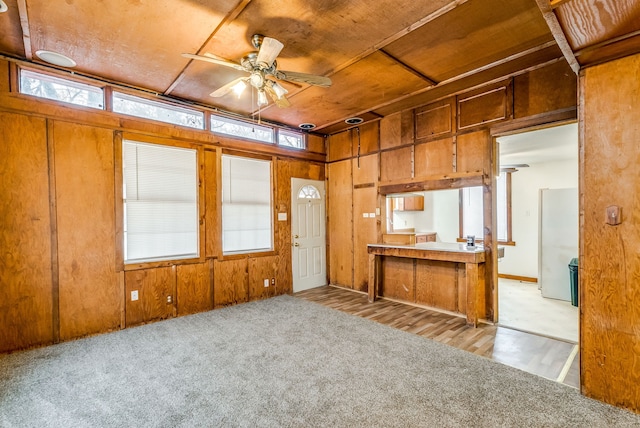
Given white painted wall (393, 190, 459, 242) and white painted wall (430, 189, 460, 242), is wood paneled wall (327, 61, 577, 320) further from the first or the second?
white painted wall (430, 189, 460, 242)

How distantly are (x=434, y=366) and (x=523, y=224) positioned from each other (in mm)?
5050

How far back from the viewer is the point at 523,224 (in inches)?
251

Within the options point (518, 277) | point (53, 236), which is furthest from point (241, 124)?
point (518, 277)

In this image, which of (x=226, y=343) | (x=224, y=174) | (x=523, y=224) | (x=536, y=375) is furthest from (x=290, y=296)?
(x=523, y=224)

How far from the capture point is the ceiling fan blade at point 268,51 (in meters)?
2.45

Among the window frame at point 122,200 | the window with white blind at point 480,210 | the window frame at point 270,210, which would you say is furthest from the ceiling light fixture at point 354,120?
the window with white blind at point 480,210

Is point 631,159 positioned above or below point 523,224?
above

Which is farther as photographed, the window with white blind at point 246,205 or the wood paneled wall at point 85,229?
the window with white blind at point 246,205

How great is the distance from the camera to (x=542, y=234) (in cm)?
521

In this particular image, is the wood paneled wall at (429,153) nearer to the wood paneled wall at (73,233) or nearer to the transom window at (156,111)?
the wood paneled wall at (73,233)

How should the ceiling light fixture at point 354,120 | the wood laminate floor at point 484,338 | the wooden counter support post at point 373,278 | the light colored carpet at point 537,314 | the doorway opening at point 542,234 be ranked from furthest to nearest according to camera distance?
the ceiling light fixture at point 354,120
the wooden counter support post at point 373,278
the doorway opening at point 542,234
the light colored carpet at point 537,314
the wood laminate floor at point 484,338

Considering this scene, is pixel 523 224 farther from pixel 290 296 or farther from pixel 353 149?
pixel 290 296

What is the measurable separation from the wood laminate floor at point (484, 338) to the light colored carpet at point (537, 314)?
28cm

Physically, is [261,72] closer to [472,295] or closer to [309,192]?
[309,192]
